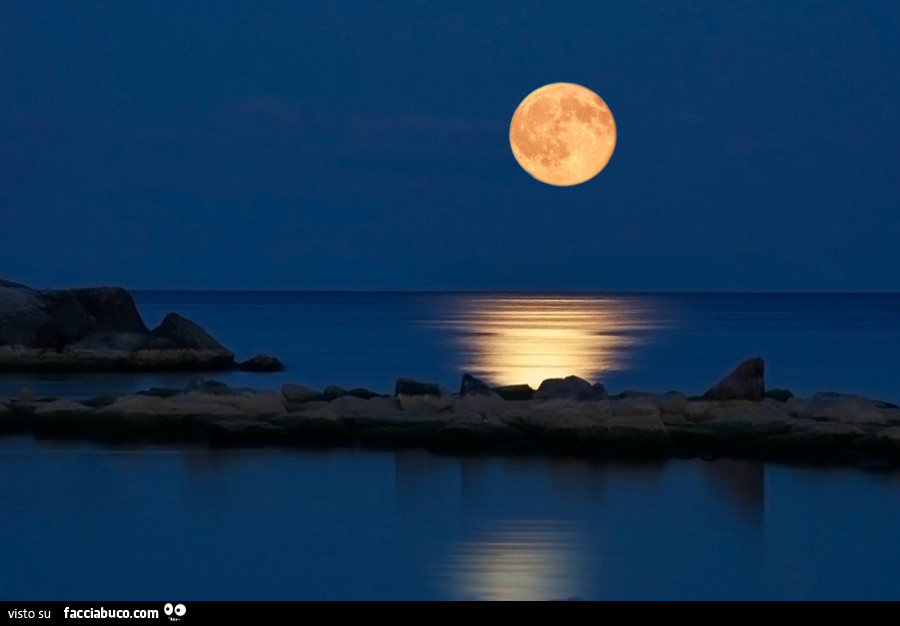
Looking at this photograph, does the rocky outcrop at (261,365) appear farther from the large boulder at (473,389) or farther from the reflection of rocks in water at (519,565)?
the reflection of rocks in water at (519,565)

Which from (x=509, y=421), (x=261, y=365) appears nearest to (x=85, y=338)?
(x=261, y=365)

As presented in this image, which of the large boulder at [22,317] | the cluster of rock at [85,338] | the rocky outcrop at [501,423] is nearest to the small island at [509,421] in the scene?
the rocky outcrop at [501,423]

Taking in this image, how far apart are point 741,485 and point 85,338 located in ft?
87.0

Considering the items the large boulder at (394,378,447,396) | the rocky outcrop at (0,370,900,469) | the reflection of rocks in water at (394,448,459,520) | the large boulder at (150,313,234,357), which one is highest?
the large boulder at (150,313,234,357)

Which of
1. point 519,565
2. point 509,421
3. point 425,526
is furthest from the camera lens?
point 509,421

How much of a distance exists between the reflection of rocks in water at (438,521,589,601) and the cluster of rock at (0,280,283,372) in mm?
24724

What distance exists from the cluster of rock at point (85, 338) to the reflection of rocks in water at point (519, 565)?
2472 cm

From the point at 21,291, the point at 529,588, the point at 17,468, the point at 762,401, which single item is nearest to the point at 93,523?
the point at 17,468

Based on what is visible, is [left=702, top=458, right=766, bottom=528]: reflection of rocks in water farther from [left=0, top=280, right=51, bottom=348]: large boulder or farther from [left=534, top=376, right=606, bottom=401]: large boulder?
[left=0, top=280, right=51, bottom=348]: large boulder

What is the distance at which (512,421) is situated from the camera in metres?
21.5

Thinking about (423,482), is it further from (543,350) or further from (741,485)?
(543,350)

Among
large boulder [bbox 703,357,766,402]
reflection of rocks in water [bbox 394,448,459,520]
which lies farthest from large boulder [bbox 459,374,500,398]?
large boulder [bbox 703,357,766,402]

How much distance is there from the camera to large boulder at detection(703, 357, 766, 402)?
23594 millimetres
